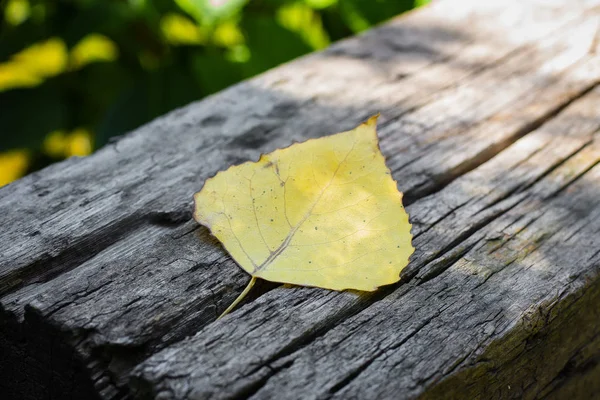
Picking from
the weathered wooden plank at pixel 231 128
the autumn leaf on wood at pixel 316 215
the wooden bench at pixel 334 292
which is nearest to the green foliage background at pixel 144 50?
the weathered wooden plank at pixel 231 128

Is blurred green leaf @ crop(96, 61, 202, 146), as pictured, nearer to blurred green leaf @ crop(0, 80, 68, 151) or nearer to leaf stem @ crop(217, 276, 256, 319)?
blurred green leaf @ crop(0, 80, 68, 151)

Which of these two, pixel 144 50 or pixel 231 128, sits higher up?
pixel 144 50

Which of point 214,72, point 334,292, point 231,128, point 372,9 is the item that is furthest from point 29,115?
point 334,292

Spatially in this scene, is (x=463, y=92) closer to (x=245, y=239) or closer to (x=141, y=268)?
(x=245, y=239)

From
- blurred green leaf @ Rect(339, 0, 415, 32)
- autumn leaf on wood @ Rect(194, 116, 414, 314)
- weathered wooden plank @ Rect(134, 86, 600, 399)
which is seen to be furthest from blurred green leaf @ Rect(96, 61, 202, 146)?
weathered wooden plank @ Rect(134, 86, 600, 399)

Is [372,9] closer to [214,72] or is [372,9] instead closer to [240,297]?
[214,72]

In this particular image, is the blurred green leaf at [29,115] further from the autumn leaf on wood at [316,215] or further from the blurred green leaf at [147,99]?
the autumn leaf on wood at [316,215]
